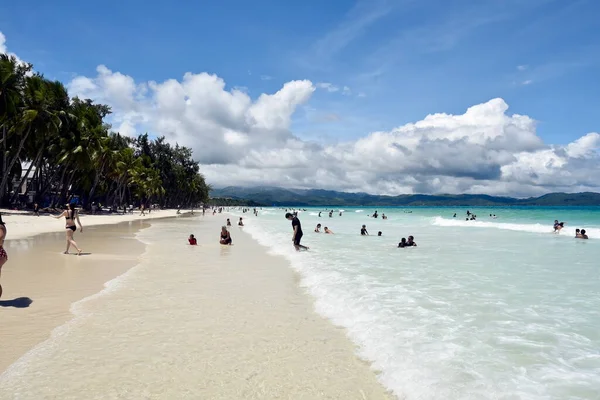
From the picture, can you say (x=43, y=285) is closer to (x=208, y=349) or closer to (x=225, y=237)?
(x=208, y=349)

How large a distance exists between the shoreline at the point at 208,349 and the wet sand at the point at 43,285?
328 millimetres

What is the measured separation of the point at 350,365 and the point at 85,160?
4895cm

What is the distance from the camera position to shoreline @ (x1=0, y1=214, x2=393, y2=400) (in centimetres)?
424

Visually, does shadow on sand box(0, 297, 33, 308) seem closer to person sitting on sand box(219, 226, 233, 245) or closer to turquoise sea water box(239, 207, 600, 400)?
turquoise sea water box(239, 207, 600, 400)

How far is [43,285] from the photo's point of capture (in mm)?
9141

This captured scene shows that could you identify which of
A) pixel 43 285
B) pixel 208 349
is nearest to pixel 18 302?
pixel 43 285

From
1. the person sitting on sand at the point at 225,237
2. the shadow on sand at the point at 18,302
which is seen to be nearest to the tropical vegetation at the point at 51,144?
the person sitting on sand at the point at 225,237

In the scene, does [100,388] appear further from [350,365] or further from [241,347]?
[350,365]

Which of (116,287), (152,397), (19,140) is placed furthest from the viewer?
(19,140)

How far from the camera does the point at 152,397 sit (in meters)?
3.98

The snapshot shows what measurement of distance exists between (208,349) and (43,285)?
590 centimetres

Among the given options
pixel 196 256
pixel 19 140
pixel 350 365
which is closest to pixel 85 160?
pixel 19 140

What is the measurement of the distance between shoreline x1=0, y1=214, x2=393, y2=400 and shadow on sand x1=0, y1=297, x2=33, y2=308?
3.01ft

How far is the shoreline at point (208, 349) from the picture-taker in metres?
4.24
